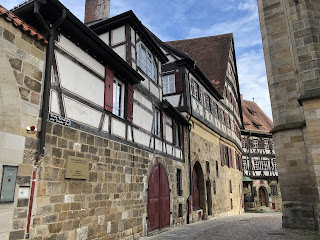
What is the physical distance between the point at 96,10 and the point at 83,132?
872cm

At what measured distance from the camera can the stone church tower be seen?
25.4 feet

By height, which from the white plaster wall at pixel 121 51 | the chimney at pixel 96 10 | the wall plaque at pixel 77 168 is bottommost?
the wall plaque at pixel 77 168

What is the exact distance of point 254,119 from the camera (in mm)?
35469

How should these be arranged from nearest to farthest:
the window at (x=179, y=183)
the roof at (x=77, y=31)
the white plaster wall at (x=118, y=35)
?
the roof at (x=77, y=31) → the white plaster wall at (x=118, y=35) → the window at (x=179, y=183)

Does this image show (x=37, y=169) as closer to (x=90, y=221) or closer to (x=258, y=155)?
(x=90, y=221)

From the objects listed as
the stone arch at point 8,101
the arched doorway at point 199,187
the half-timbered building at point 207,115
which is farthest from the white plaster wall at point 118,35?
the arched doorway at point 199,187

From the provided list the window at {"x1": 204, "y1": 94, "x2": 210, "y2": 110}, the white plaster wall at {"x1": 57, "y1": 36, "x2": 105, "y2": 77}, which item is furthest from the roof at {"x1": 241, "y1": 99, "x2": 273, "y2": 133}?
the white plaster wall at {"x1": 57, "y1": 36, "x2": 105, "y2": 77}

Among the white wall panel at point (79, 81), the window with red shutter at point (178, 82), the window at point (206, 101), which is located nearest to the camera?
the white wall panel at point (79, 81)

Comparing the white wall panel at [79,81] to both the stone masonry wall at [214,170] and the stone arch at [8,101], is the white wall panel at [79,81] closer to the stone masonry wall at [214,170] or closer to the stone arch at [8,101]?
the stone arch at [8,101]

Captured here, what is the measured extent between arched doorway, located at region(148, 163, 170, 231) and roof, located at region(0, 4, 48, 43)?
5.65 m

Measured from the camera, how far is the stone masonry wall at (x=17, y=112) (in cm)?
433

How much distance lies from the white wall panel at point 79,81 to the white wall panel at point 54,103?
322 mm

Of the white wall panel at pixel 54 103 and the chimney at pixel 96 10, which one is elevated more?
the chimney at pixel 96 10

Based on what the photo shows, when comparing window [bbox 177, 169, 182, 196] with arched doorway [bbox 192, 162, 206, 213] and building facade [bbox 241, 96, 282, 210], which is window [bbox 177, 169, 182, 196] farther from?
building facade [bbox 241, 96, 282, 210]
